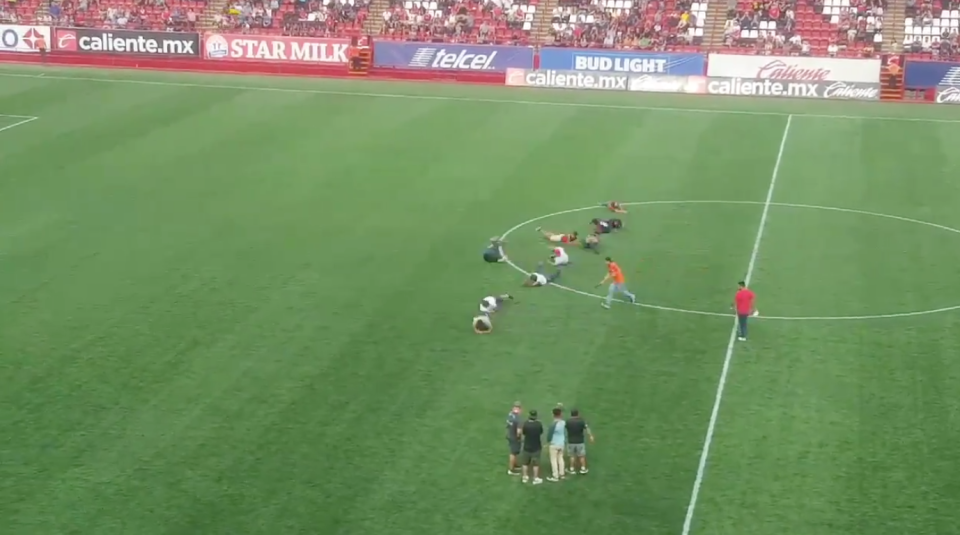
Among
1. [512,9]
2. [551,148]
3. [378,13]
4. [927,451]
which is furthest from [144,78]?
[927,451]

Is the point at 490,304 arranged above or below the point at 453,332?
above

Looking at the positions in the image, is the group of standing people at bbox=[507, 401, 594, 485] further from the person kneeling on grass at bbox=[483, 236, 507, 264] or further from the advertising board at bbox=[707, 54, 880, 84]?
the advertising board at bbox=[707, 54, 880, 84]

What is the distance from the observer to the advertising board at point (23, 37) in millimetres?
67250

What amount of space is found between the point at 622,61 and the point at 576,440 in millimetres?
41234

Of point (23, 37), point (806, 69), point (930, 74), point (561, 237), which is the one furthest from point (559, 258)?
point (23, 37)

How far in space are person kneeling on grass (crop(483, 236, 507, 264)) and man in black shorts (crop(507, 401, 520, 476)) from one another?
11398mm

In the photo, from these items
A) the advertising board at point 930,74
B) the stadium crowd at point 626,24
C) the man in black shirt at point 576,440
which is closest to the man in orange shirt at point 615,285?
the man in black shirt at point 576,440

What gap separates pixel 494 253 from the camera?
1324 inches

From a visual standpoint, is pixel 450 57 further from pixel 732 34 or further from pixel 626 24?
pixel 732 34

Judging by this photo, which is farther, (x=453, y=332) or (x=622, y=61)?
(x=622, y=61)

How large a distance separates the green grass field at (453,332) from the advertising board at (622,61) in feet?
35.0

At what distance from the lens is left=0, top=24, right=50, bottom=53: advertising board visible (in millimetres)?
67250

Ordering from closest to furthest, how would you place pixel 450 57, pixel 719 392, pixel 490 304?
pixel 719 392 < pixel 490 304 < pixel 450 57

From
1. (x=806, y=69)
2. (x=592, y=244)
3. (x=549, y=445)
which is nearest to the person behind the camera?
(x=549, y=445)
